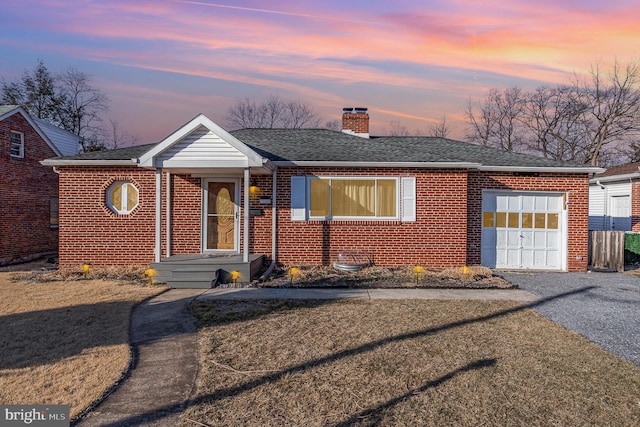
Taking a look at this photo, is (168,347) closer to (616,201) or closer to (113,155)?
(113,155)

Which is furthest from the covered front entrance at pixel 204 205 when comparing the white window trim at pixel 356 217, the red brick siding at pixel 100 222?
the white window trim at pixel 356 217

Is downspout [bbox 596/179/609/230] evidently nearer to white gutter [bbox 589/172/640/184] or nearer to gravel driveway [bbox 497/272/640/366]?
white gutter [bbox 589/172/640/184]

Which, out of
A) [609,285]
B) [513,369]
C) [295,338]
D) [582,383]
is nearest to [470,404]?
[513,369]

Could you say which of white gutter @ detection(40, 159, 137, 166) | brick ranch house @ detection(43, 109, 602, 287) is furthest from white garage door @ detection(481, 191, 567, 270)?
white gutter @ detection(40, 159, 137, 166)

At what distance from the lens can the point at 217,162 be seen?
10.0 metres

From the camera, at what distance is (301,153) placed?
40.0 feet

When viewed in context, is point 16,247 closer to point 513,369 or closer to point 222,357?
point 222,357

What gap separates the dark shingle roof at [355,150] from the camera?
38.6 feet

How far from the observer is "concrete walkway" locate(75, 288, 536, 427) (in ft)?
12.4

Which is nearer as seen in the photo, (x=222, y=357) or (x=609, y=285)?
(x=222, y=357)

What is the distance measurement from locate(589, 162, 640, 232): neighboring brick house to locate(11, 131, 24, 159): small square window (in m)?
23.7

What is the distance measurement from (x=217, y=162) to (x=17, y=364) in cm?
609

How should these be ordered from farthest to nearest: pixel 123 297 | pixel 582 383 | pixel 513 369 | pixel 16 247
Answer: pixel 16 247 → pixel 123 297 → pixel 513 369 → pixel 582 383

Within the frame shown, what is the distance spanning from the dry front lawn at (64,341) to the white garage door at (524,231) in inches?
367
